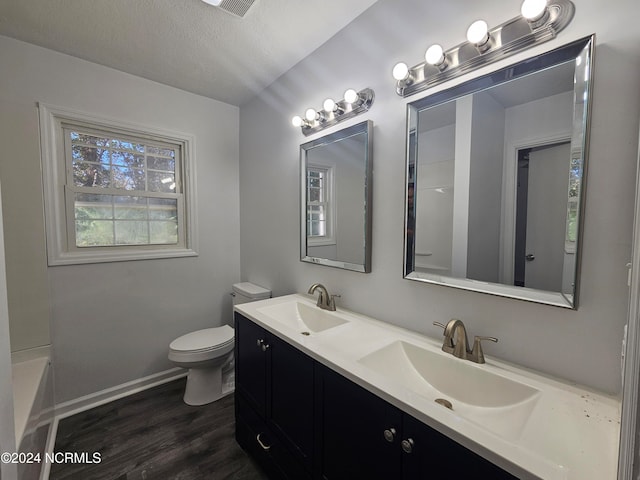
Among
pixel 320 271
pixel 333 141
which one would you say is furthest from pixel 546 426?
pixel 333 141

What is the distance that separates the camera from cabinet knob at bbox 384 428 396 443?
828mm

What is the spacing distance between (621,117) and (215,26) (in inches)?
76.5

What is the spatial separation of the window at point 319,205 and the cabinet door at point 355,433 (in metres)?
0.96

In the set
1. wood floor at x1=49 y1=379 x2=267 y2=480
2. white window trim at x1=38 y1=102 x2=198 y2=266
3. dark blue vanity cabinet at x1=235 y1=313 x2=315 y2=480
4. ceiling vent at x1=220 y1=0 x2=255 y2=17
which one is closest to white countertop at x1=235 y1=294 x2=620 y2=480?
dark blue vanity cabinet at x1=235 y1=313 x2=315 y2=480

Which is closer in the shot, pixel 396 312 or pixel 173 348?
pixel 396 312

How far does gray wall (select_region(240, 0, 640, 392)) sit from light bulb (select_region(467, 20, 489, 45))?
88 millimetres

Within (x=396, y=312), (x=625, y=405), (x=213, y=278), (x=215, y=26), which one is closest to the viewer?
(x=625, y=405)

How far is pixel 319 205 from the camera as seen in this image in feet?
6.18

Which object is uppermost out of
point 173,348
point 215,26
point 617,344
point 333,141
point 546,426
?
point 215,26

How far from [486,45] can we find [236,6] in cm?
125

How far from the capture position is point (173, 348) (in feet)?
6.64

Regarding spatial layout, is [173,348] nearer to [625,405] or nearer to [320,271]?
[320,271]

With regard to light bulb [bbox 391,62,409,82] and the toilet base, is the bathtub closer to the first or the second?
the toilet base

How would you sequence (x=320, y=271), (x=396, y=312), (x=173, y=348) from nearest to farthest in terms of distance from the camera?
1. (x=396, y=312)
2. (x=320, y=271)
3. (x=173, y=348)
